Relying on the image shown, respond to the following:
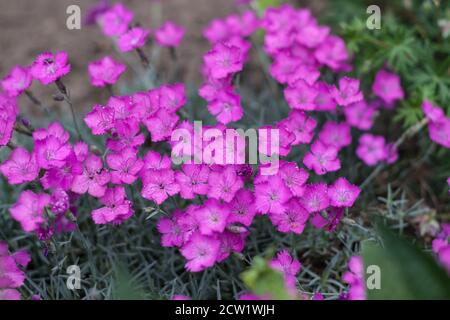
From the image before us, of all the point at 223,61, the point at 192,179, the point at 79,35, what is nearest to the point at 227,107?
the point at 223,61

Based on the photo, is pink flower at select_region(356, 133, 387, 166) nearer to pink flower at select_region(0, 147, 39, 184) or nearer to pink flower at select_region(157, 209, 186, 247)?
pink flower at select_region(157, 209, 186, 247)

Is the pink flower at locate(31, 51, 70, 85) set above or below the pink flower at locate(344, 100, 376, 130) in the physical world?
above

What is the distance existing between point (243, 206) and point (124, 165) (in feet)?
1.13

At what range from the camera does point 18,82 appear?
177 cm

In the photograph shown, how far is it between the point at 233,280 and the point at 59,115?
122 cm

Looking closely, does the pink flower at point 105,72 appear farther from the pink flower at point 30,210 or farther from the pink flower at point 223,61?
the pink flower at point 30,210

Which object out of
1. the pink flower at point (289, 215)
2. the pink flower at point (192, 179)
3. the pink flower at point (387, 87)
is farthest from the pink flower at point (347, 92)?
the pink flower at point (192, 179)

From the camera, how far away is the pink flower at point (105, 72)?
1816mm

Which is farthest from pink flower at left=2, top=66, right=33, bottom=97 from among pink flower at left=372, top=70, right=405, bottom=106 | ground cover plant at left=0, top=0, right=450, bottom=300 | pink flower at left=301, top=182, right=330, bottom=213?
pink flower at left=372, top=70, right=405, bottom=106

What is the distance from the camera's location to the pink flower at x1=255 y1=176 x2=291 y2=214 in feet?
4.91

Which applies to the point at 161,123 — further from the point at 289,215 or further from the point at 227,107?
the point at 289,215

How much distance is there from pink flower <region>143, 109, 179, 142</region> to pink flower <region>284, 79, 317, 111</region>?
1.26 feet
